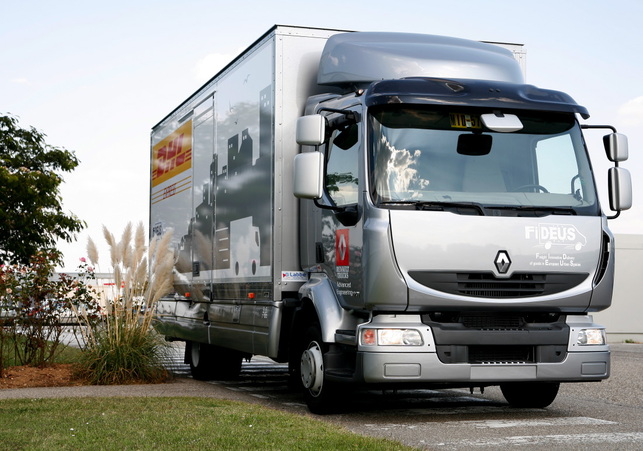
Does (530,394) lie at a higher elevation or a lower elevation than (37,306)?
lower

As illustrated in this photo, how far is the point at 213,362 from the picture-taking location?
1357 cm

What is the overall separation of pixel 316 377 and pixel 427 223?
194cm

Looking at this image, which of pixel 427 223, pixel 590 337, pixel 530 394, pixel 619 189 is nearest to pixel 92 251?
pixel 427 223

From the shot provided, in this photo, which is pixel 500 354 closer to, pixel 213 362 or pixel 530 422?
pixel 530 422

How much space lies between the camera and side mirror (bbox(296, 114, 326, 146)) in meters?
8.52

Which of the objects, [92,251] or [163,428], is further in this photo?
[92,251]

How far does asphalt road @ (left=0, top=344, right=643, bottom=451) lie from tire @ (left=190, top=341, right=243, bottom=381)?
24 centimetres

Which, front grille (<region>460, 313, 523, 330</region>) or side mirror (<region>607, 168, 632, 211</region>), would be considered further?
side mirror (<region>607, 168, 632, 211</region>)

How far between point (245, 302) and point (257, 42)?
298cm

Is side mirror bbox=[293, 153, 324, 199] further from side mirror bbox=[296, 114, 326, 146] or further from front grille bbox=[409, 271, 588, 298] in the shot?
front grille bbox=[409, 271, 588, 298]

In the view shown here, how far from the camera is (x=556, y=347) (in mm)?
8656

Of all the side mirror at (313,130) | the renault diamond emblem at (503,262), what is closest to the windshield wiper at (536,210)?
the renault diamond emblem at (503,262)

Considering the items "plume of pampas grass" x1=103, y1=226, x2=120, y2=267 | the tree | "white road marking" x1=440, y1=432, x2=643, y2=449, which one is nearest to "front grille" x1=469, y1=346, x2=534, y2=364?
"white road marking" x1=440, y1=432, x2=643, y2=449

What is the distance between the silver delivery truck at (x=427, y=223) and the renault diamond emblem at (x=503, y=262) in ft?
0.04
